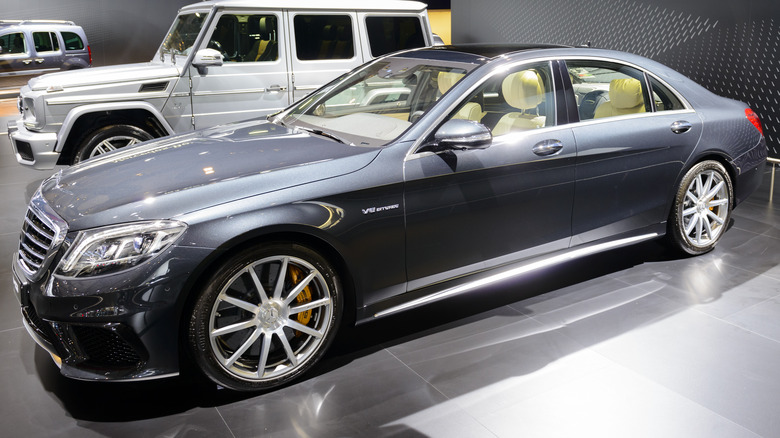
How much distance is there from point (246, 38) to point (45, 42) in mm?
8001

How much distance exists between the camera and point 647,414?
272 centimetres

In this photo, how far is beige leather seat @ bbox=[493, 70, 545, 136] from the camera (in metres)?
3.60

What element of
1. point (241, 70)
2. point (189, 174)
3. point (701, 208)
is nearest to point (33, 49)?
point (241, 70)

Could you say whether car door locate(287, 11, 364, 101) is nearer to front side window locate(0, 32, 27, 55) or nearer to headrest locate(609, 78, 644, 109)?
headrest locate(609, 78, 644, 109)

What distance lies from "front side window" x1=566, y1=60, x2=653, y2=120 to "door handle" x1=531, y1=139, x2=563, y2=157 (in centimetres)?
55

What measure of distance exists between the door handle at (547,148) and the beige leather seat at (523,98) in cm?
14

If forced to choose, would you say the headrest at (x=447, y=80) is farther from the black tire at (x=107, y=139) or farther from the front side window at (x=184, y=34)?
the black tire at (x=107, y=139)

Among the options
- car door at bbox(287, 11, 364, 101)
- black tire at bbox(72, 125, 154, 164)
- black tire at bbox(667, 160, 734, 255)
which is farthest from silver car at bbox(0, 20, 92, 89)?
black tire at bbox(667, 160, 734, 255)

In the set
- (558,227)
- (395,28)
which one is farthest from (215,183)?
(395,28)

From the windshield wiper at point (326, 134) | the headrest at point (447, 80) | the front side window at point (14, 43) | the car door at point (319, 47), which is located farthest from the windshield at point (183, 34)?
the front side window at point (14, 43)

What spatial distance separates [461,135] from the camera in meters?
3.04

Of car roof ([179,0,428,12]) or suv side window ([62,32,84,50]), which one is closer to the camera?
car roof ([179,0,428,12])

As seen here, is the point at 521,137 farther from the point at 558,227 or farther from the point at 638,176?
the point at 638,176

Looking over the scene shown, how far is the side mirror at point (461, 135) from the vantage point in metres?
3.05
